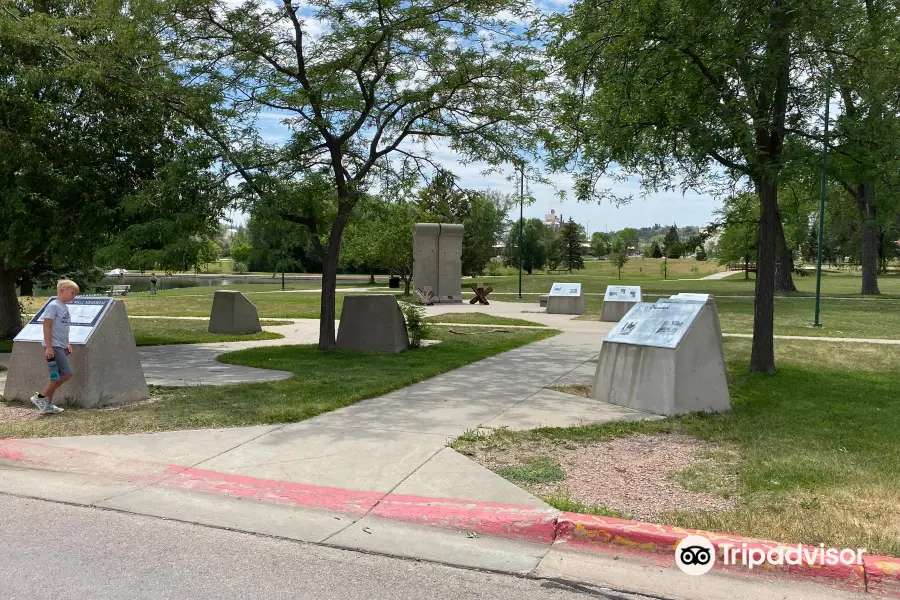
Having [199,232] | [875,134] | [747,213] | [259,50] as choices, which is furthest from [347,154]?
[875,134]

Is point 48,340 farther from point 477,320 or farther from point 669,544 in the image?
point 477,320

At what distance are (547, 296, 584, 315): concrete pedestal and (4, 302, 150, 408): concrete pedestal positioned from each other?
58.4 ft

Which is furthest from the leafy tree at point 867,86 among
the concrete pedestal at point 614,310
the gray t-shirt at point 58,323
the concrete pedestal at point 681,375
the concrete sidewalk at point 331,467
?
the concrete pedestal at point 614,310

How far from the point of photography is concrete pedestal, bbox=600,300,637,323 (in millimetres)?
20953

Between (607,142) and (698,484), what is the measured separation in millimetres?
7008

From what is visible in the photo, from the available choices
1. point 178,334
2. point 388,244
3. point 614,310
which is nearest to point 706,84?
point 614,310

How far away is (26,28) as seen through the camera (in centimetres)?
1170

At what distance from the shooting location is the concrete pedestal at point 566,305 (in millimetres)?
24703

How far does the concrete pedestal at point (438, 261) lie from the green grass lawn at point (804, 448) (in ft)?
71.4

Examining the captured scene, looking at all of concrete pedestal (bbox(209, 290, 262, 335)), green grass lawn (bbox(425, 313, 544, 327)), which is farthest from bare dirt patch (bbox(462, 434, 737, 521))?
green grass lawn (bbox(425, 313, 544, 327))

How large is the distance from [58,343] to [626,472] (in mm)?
6068

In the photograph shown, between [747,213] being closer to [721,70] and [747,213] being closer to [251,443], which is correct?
[721,70]

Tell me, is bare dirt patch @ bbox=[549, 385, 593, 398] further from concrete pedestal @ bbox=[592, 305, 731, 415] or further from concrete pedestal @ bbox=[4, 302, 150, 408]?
concrete pedestal @ bbox=[4, 302, 150, 408]

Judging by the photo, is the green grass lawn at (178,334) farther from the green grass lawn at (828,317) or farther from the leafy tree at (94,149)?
the green grass lawn at (828,317)
